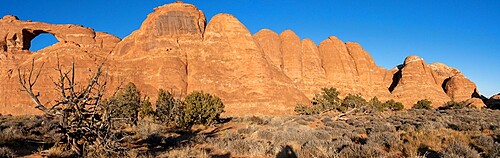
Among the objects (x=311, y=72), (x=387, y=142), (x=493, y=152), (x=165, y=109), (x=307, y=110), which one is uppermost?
(x=311, y=72)

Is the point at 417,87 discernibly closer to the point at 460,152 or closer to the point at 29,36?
the point at 460,152

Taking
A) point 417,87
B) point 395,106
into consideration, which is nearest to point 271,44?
point 395,106

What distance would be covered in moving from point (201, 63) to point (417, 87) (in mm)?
46418

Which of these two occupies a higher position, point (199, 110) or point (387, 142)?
point (199, 110)

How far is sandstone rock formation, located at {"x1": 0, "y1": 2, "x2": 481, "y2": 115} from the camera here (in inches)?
1821

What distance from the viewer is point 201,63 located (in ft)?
166

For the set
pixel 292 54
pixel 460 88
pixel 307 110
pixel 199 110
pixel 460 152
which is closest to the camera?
pixel 460 152

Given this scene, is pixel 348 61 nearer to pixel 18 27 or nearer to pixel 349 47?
pixel 349 47

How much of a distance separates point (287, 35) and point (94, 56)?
38.9 m

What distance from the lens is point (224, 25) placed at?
56031 millimetres

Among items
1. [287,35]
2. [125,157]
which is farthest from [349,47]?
[125,157]

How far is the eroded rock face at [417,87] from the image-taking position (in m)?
62.9

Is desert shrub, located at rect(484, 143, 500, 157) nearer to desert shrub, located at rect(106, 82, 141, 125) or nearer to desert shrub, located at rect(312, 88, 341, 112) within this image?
desert shrub, located at rect(106, 82, 141, 125)

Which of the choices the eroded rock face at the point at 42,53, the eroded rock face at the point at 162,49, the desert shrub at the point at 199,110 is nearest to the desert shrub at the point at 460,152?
the desert shrub at the point at 199,110
